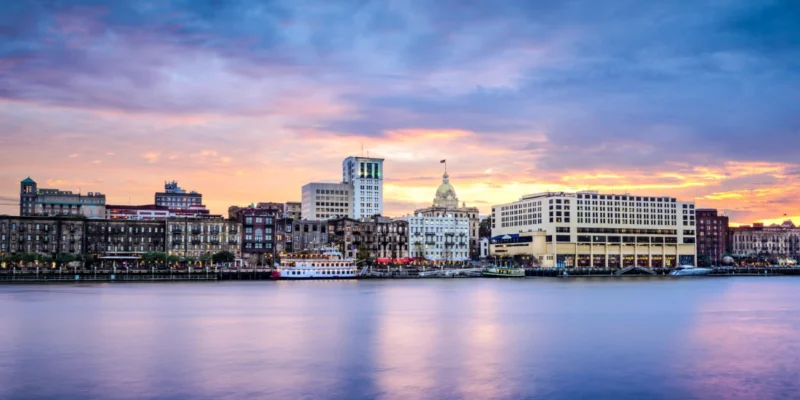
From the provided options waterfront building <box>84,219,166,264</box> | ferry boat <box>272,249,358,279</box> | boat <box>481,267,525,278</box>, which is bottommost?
boat <box>481,267,525,278</box>

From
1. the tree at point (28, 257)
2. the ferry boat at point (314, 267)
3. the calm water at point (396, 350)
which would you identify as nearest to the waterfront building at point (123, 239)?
the tree at point (28, 257)

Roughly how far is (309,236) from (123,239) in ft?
129

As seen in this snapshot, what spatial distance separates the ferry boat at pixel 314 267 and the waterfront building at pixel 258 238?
452 inches

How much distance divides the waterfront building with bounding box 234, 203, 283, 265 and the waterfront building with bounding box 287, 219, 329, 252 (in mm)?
5306

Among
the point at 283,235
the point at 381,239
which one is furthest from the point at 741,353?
the point at 381,239

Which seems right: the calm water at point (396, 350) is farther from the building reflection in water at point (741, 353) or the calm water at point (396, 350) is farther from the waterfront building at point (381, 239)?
the waterfront building at point (381, 239)

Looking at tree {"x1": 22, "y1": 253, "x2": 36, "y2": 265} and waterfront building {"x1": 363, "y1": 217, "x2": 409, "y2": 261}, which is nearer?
tree {"x1": 22, "y1": 253, "x2": 36, "y2": 265}

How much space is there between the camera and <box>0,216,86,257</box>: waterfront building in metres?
165

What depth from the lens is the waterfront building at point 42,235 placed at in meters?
165

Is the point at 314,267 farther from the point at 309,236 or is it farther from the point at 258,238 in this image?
the point at 309,236

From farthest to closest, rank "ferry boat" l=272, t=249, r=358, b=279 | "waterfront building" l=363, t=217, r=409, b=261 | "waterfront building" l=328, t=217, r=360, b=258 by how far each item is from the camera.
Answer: "waterfront building" l=363, t=217, r=409, b=261, "waterfront building" l=328, t=217, r=360, b=258, "ferry boat" l=272, t=249, r=358, b=279

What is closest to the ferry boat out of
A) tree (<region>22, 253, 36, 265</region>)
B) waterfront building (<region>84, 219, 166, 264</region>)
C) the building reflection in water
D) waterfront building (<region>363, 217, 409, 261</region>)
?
waterfront building (<region>363, 217, 409, 261</region>)

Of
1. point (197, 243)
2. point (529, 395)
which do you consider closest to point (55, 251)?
point (197, 243)

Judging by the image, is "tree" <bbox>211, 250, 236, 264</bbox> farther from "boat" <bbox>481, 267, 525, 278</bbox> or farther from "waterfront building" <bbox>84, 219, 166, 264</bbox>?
"boat" <bbox>481, 267, 525, 278</bbox>
